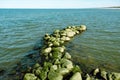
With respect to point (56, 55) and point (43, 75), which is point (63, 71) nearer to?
point (43, 75)

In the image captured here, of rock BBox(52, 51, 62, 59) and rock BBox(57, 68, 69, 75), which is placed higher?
rock BBox(57, 68, 69, 75)

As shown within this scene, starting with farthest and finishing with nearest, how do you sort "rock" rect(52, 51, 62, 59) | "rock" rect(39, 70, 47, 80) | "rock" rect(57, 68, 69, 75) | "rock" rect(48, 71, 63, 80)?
"rock" rect(52, 51, 62, 59) < "rock" rect(57, 68, 69, 75) < "rock" rect(39, 70, 47, 80) < "rock" rect(48, 71, 63, 80)

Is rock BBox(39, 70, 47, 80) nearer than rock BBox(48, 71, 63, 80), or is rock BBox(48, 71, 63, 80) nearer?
rock BBox(48, 71, 63, 80)

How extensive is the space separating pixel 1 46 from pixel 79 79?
45.6 feet

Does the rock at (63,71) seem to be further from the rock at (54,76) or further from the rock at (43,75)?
the rock at (43,75)

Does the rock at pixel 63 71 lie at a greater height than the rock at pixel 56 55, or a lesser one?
greater

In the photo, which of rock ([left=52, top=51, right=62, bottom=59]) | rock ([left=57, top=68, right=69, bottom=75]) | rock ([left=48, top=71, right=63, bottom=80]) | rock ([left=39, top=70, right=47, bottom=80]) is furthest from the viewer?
rock ([left=52, top=51, right=62, bottom=59])

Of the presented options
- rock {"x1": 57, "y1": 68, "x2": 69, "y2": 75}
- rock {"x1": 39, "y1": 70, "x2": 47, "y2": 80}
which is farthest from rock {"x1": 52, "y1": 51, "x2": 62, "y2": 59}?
rock {"x1": 39, "y1": 70, "x2": 47, "y2": 80}

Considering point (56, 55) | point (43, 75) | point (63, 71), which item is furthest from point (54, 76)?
point (56, 55)

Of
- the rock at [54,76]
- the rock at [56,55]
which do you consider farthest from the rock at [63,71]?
the rock at [56,55]

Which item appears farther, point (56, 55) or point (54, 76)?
point (56, 55)

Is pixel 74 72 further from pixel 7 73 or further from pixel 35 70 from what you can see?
pixel 7 73

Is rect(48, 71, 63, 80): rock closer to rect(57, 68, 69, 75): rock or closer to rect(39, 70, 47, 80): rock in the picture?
rect(39, 70, 47, 80): rock

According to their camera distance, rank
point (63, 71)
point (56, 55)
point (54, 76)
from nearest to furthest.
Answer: point (54, 76) → point (63, 71) → point (56, 55)
